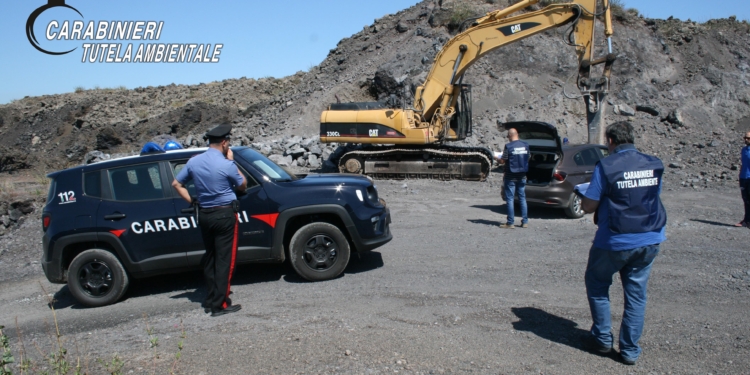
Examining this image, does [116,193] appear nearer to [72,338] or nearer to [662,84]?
[72,338]

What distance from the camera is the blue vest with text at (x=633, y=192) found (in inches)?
163

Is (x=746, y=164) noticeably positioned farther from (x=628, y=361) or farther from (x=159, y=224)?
(x=159, y=224)

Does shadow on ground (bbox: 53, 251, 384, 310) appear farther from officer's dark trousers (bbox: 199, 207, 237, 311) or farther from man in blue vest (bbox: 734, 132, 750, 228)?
man in blue vest (bbox: 734, 132, 750, 228)

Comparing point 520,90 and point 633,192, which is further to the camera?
point 520,90

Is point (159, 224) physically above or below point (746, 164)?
below

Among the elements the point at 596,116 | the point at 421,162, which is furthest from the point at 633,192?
the point at 596,116

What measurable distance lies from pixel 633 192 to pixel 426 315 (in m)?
2.21

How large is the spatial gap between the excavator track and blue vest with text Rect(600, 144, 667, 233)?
12.0m

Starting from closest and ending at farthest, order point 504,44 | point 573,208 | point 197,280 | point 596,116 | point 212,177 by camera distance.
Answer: point 212,177, point 197,280, point 573,208, point 504,44, point 596,116

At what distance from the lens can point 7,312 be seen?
22.0ft

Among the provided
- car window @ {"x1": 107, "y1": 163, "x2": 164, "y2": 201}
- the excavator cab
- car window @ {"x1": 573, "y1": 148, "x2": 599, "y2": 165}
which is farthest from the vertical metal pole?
car window @ {"x1": 107, "y1": 163, "x2": 164, "y2": 201}

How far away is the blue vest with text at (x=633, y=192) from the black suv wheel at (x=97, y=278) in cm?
530

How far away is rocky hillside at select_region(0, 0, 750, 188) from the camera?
22.4 metres

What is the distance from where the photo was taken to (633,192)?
4.15 meters
